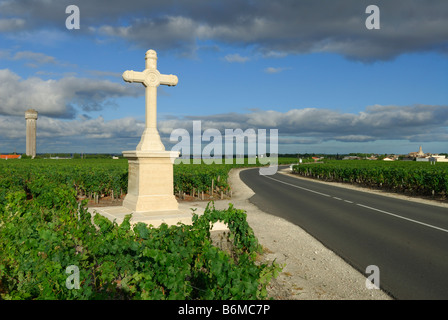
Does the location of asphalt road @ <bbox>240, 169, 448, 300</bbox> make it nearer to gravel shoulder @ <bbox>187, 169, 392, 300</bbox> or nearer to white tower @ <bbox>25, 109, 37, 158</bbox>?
gravel shoulder @ <bbox>187, 169, 392, 300</bbox>

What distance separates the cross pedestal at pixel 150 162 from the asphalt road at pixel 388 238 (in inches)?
177

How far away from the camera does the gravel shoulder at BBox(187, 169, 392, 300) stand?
4.83 metres

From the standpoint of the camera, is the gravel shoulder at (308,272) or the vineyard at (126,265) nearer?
the vineyard at (126,265)

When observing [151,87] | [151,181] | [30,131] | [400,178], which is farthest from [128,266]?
[30,131]

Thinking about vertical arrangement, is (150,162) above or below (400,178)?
above

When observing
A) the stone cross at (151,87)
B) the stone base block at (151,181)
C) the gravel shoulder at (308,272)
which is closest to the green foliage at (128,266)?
the gravel shoulder at (308,272)

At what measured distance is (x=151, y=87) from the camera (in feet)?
31.2

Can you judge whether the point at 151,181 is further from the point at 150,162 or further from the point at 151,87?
the point at 151,87

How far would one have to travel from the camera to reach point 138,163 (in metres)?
8.98

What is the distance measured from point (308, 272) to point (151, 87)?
269 inches

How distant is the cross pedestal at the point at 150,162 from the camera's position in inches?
351

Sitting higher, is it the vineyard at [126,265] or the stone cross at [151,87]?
the stone cross at [151,87]

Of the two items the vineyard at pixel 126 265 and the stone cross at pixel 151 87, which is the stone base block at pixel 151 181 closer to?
the stone cross at pixel 151 87
